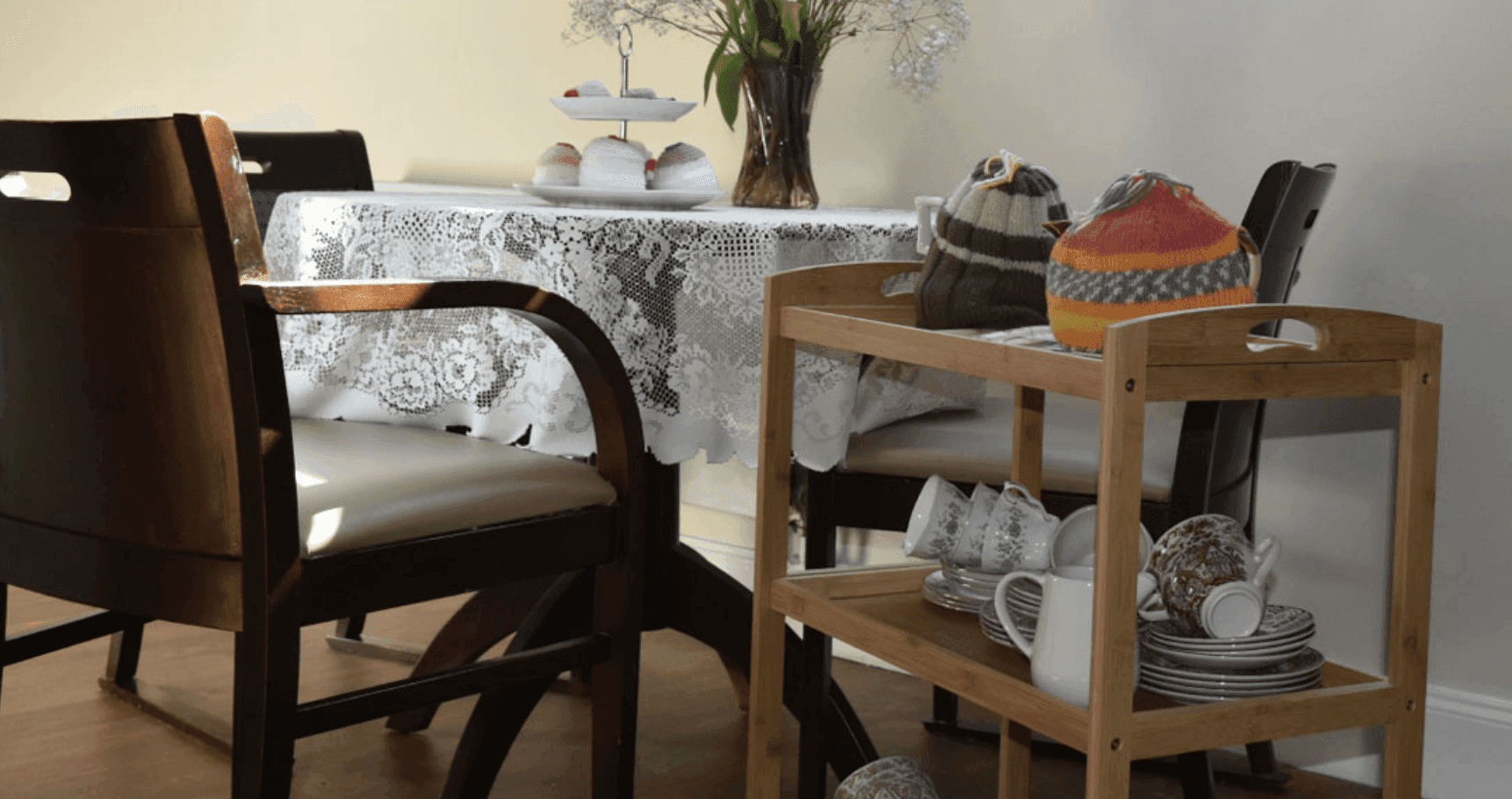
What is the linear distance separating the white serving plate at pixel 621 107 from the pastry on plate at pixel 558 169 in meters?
0.07

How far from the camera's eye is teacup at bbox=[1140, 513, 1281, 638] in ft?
3.85

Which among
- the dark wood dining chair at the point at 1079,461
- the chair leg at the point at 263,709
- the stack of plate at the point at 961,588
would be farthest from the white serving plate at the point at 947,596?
the chair leg at the point at 263,709

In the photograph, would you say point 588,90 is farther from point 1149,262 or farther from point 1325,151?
point 1149,262

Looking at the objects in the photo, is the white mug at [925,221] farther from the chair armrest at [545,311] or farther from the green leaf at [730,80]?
the green leaf at [730,80]

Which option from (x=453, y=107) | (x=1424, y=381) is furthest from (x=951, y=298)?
(x=453, y=107)

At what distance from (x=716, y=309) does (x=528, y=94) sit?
5.65 ft

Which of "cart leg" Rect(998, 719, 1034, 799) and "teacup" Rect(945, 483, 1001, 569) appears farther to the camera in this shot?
"cart leg" Rect(998, 719, 1034, 799)

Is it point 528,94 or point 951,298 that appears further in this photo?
point 528,94

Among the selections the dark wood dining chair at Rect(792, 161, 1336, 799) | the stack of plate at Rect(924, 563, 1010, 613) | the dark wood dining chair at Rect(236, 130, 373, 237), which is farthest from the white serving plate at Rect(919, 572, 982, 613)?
the dark wood dining chair at Rect(236, 130, 373, 237)

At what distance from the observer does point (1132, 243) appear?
112 centimetres

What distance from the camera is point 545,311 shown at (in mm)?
1530

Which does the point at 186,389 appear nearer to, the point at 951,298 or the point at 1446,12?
the point at 951,298

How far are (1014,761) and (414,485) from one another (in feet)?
2.30

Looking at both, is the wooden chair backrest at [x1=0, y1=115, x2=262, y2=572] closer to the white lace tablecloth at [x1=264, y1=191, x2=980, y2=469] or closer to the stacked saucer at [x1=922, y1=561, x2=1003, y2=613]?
the white lace tablecloth at [x1=264, y1=191, x2=980, y2=469]
